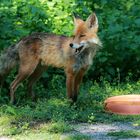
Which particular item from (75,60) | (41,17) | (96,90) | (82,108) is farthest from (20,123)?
(41,17)

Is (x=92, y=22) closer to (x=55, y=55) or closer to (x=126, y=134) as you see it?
(x=55, y=55)

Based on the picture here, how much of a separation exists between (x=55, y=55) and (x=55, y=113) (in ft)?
5.38

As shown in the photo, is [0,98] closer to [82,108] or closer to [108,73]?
[82,108]

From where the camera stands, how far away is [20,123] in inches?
285

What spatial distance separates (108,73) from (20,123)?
3814 mm

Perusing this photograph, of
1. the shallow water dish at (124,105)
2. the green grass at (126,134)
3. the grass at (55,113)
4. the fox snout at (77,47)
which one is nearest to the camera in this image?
the green grass at (126,134)

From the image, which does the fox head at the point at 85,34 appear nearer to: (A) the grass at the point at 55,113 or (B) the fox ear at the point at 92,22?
(B) the fox ear at the point at 92,22

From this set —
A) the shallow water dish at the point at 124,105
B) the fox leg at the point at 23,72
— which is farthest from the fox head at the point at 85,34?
the shallow water dish at the point at 124,105

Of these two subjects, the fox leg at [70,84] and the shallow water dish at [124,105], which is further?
the fox leg at [70,84]

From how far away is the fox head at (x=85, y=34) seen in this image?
8406 mm

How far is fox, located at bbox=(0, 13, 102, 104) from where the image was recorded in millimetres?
8539

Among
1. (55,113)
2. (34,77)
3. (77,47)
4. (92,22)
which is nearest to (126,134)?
(55,113)

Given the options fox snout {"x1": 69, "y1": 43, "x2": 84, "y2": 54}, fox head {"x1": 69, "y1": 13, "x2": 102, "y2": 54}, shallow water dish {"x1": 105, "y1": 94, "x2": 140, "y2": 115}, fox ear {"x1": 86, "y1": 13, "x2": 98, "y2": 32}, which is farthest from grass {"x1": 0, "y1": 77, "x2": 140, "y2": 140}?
fox ear {"x1": 86, "y1": 13, "x2": 98, "y2": 32}

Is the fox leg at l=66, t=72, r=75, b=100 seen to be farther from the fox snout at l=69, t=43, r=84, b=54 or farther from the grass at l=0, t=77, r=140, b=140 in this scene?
the fox snout at l=69, t=43, r=84, b=54
